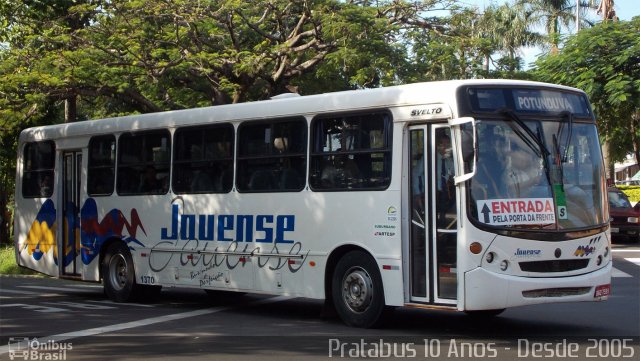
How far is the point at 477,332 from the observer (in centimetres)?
1123

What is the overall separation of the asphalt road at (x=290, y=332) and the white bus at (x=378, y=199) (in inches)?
19.0

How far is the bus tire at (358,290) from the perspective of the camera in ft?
36.6

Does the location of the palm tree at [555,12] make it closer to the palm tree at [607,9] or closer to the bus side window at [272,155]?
the palm tree at [607,9]

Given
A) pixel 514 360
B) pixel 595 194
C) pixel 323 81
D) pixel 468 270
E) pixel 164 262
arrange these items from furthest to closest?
pixel 323 81, pixel 164 262, pixel 595 194, pixel 468 270, pixel 514 360

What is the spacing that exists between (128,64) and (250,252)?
1224 centimetres

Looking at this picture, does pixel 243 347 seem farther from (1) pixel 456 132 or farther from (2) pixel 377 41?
(2) pixel 377 41

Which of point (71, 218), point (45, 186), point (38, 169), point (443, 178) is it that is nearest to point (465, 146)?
point (443, 178)

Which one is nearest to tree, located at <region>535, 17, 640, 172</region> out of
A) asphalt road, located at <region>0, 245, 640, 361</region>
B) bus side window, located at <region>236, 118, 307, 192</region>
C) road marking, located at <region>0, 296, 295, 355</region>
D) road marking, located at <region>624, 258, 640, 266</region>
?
road marking, located at <region>624, 258, 640, 266</region>

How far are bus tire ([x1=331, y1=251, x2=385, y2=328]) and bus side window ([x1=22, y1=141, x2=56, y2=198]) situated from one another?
7.40m

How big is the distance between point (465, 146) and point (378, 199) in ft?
4.97

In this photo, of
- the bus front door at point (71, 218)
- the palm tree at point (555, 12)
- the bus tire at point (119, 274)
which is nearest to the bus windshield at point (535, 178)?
the bus tire at point (119, 274)

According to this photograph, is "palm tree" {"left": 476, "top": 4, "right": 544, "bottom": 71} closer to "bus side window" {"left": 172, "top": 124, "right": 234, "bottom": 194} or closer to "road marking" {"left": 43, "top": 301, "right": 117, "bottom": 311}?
"bus side window" {"left": 172, "top": 124, "right": 234, "bottom": 194}

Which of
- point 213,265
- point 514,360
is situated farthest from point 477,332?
point 213,265

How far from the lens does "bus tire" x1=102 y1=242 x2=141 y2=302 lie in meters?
15.2
